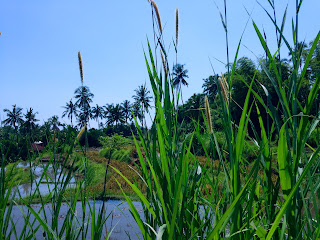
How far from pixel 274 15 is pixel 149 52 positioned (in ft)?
1.21

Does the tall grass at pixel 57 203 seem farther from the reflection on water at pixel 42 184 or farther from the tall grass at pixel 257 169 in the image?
the tall grass at pixel 257 169

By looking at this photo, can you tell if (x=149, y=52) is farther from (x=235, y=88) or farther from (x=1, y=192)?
(x=235, y=88)

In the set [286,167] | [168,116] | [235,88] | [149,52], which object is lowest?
[286,167]

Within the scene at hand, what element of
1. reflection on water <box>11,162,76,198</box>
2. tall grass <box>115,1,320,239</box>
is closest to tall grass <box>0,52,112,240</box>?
reflection on water <box>11,162,76,198</box>

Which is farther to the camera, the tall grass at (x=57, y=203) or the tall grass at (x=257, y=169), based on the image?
the tall grass at (x=57, y=203)

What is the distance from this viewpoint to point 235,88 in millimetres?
29234

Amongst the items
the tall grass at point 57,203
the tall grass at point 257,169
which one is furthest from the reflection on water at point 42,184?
the tall grass at point 257,169

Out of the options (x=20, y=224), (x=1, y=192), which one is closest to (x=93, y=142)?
(x=20, y=224)

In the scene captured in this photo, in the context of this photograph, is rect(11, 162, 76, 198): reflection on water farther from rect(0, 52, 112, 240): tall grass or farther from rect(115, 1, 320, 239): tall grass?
rect(115, 1, 320, 239): tall grass

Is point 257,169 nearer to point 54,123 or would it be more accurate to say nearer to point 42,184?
point 54,123

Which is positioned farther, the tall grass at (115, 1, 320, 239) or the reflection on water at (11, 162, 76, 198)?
the reflection on water at (11, 162, 76, 198)

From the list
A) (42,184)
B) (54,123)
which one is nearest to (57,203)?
(54,123)

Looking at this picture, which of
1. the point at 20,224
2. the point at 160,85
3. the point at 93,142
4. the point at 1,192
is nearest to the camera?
the point at 160,85

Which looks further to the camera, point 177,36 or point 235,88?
point 235,88
